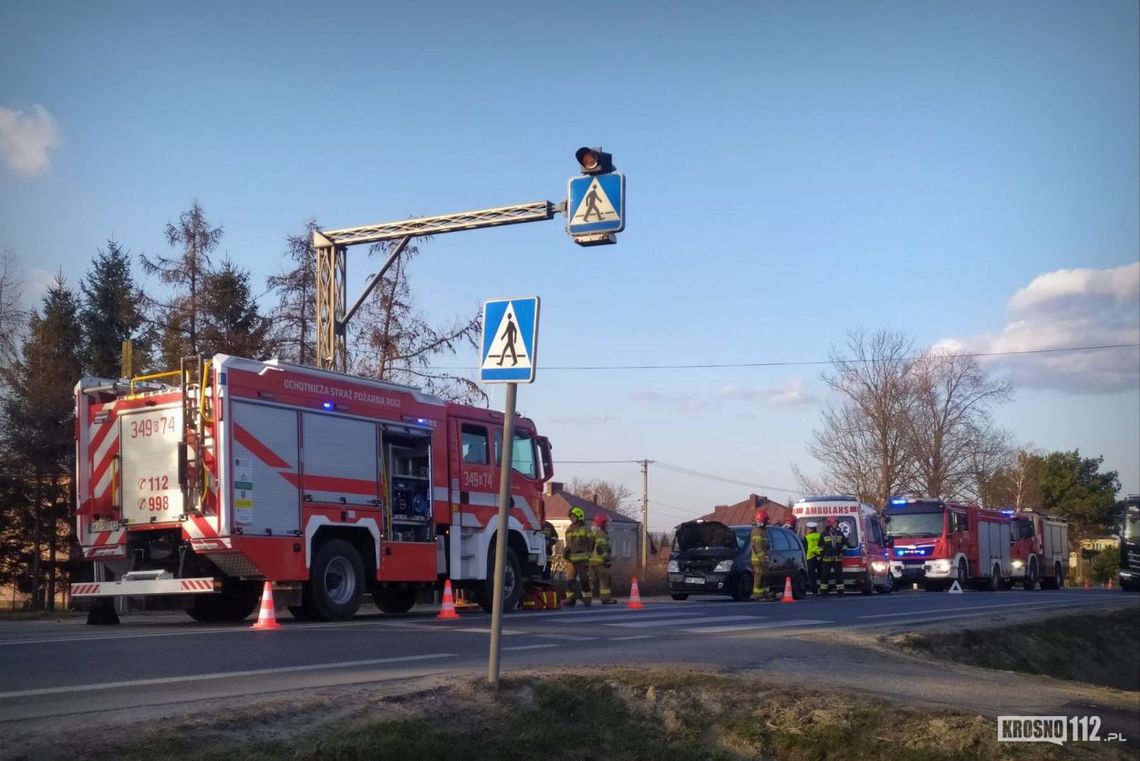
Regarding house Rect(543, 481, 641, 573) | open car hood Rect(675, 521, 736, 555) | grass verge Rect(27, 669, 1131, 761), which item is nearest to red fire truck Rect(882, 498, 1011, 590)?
open car hood Rect(675, 521, 736, 555)

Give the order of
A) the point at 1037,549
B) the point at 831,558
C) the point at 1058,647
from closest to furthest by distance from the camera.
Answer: the point at 1058,647
the point at 831,558
the point at 1037,549

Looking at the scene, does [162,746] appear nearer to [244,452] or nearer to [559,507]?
[244,452]

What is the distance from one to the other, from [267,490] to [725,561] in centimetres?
1233

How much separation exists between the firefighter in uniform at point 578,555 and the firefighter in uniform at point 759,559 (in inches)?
173

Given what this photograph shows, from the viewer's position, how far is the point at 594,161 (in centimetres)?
1423

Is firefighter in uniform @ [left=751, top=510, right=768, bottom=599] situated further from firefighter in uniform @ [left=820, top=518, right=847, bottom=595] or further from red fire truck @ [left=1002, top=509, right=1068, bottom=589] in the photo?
red fire truck @ [left=1002, top=509, right=1068, bottom=589]

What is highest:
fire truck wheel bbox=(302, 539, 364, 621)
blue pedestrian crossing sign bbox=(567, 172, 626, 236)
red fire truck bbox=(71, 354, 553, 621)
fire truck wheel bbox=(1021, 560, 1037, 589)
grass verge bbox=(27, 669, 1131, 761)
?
blue pedestrian crossing sign bbox=(567, 172, 626, 236)

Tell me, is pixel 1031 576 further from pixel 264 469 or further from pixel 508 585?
pixel 264 469

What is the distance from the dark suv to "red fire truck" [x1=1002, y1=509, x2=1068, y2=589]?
745 inches

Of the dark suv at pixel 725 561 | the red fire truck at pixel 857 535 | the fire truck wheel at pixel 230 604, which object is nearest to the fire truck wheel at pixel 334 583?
the fire truck wheel at pixel 230 604

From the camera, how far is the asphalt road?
298 inches

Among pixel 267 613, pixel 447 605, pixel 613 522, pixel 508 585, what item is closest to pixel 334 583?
pixel 267 613

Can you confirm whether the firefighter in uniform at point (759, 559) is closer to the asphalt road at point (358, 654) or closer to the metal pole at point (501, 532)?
the asphalt road at point (358, 654)

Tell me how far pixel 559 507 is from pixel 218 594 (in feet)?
247
